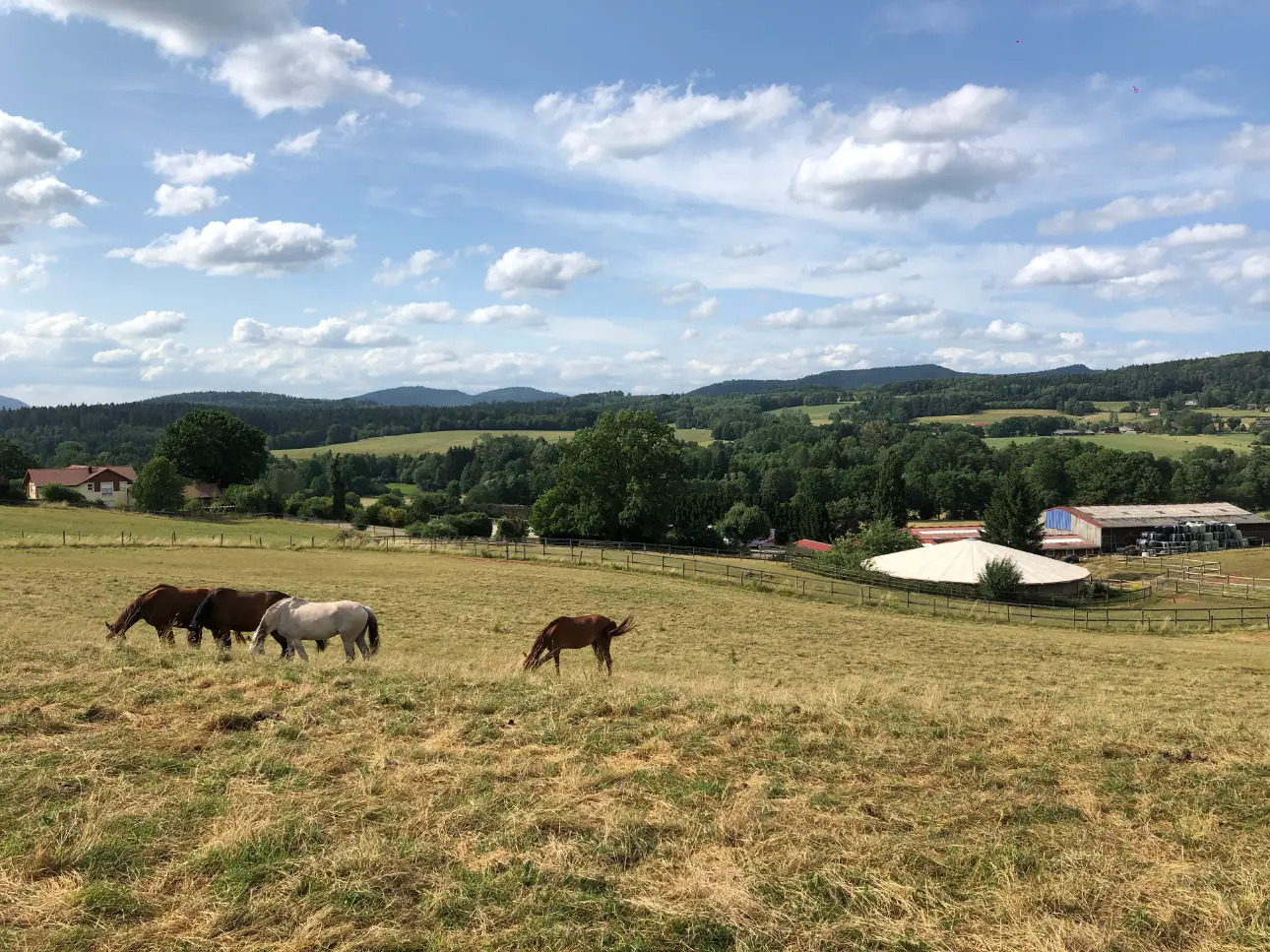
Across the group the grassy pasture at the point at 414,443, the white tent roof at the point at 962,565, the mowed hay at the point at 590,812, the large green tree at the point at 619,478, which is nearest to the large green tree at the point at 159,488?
the large green tree at the point at 619,478

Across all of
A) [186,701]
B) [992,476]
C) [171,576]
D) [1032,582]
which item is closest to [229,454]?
[171,576]

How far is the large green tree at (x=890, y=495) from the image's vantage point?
289 ft

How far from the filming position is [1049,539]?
241 feet

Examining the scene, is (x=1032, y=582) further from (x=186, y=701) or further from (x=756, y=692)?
(x=186, y=701)

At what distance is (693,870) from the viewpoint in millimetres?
5102

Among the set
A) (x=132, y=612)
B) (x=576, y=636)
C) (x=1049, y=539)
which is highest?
(x=132, y=612)

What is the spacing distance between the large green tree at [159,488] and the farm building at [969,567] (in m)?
54.3

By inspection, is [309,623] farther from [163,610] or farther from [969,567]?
[969,567]

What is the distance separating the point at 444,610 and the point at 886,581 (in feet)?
84.3

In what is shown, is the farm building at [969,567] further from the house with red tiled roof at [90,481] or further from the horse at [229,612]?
the house with red tiled roof at [90,481]

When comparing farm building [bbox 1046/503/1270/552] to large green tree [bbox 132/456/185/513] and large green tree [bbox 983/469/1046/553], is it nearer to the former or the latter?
large green tree [bbox 983/469/1046/553]

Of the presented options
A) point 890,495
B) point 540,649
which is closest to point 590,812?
point 540,649

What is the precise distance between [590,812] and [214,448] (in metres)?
79.3

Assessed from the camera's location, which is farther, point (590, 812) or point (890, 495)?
point (890, 495)
